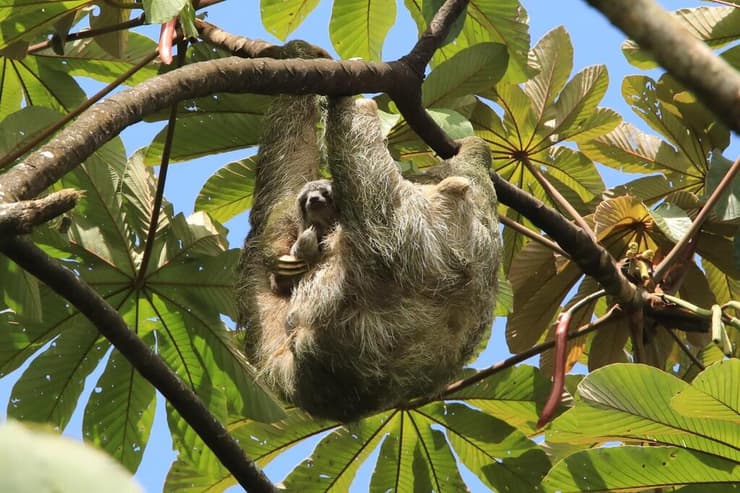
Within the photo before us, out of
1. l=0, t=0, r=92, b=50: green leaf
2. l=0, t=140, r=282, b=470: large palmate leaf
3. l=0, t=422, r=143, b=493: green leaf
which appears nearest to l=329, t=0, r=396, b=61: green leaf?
l=0, t=140, r=282, b=470: large palmate leaf

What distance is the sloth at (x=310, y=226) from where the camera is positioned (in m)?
5.17

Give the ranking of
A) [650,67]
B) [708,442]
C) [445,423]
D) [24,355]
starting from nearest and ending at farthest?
[708,442], [24,355], [445,423], [650,67]

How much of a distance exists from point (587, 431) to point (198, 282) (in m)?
2.18

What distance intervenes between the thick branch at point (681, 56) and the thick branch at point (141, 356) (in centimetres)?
232

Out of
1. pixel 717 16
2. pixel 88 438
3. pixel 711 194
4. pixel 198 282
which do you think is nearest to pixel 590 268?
pixel 711 194

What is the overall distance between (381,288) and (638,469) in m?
1.58

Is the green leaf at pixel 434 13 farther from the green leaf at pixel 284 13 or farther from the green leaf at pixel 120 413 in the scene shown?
the green leaf at pixel 120 413

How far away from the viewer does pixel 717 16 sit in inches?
218

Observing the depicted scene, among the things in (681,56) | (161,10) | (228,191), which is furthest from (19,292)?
(681,56)

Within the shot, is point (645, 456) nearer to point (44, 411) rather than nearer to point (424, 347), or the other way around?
point (424, 347)

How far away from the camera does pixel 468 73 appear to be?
518 cm

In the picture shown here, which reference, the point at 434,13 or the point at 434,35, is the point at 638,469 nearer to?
the point at 434,35

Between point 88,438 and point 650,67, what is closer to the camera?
point 88,438

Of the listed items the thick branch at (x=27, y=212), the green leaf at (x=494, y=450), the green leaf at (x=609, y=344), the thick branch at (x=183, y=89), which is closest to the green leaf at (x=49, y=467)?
the thick branch at (x=27, y=212)
